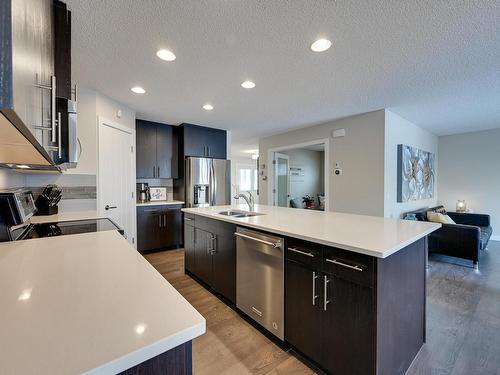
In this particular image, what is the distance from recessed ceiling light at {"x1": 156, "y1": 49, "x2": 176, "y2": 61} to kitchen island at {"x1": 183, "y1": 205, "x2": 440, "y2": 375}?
1.62 metres

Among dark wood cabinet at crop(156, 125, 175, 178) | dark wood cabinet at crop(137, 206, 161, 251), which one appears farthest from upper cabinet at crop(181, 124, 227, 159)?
dark wood cabinet at crop(137, 206, 161, 251)

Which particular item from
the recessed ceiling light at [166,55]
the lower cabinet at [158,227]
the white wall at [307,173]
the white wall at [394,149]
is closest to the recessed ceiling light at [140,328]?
the recessed ceiling light at [166,55]

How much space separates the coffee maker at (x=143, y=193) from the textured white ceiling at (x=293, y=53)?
4.93ft

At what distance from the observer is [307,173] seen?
8.05 m

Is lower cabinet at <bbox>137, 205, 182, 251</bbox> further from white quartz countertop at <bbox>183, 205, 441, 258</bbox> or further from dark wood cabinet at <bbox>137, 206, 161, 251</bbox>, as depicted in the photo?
white quartz countertop at <bbox>183, 205, 441, 258</bbox>

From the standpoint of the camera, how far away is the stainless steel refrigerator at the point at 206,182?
4402mm

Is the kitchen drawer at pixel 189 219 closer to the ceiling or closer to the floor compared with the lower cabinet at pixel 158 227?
closer to the ceiling

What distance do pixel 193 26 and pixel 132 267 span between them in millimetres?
1670

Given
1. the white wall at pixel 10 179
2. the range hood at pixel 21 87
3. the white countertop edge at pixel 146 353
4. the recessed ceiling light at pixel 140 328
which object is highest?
the range hood at pixel 21 87

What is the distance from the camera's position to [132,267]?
0.91m

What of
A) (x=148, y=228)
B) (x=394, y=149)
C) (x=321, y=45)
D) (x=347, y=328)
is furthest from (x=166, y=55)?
(x=394, y=149)

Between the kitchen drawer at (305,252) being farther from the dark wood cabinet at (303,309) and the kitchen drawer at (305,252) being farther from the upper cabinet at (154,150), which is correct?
the upper cabinet at (154,150)

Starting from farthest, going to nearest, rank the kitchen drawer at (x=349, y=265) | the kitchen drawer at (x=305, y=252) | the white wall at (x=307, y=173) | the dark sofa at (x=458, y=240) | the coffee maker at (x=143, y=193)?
the white wall at (x=307, y=173) < the coffee maker at (x=143, y=193) < the dark sofa at (x=458, y=240) < the kitchen drawer at (x=305, y=252) < the kitchen drawer at (x=349, y=265)

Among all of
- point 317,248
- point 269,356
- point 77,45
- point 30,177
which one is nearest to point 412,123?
point 317,248
